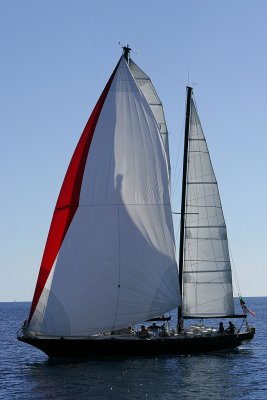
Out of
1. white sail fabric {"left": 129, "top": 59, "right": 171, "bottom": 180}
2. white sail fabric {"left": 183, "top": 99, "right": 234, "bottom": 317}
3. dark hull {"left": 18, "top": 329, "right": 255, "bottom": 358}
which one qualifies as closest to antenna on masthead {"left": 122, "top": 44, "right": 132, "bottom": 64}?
white sail fabric {"left": 129, "top": 59, "right": 171, "bottom": 180}

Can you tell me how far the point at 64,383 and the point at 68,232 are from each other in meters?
9.21

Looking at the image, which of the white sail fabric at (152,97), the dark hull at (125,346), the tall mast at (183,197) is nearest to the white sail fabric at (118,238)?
the dark hull at (125,346)

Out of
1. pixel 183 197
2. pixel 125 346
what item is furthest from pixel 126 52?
pixel 125 346

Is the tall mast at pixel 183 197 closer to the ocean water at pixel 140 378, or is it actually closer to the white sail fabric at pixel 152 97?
the white sail fabric at pixel 152 97

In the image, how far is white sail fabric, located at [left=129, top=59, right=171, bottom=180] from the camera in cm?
4519

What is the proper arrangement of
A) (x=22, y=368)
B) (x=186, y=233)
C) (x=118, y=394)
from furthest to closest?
(x=186, y=233)
(x=22, y=368)
(x=118, y=394)

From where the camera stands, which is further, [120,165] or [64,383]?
[120,165]

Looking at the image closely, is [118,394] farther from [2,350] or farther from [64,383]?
[2,350]

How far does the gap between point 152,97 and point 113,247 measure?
1102 cm

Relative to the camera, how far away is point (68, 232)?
133 ft

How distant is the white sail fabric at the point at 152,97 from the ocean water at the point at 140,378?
42.1ft

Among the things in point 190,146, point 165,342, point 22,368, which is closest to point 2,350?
point 22,368

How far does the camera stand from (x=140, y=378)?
36.5m

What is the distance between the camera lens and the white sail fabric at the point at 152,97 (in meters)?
45.2
